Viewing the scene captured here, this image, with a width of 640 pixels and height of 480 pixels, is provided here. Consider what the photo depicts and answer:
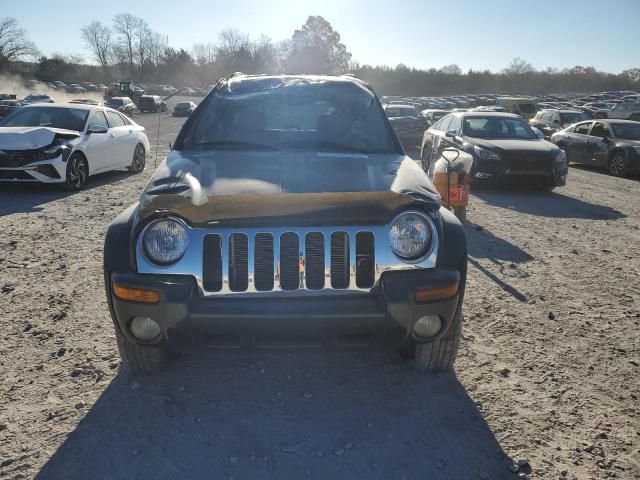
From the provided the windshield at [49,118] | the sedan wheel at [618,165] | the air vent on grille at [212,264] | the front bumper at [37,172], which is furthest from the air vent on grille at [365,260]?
the sedan wheel at [618,165]

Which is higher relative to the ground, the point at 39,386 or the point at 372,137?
the point at 372,137

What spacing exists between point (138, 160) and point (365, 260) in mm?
9904

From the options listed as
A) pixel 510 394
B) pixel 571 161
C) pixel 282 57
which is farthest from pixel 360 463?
pixel 282 57

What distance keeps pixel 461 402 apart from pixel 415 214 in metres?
1.14

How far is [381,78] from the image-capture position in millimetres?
84312

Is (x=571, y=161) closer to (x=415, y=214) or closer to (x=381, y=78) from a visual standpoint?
(x=415, y=214)

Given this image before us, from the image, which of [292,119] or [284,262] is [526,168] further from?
[284,262]

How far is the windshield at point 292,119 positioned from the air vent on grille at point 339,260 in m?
1.07

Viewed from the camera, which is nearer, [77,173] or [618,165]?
[77,173]

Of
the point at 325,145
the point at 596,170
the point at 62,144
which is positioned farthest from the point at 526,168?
the point at 62,144

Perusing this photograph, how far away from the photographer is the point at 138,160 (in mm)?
10992

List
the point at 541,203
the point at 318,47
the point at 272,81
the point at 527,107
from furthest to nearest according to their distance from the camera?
1. the point at 318,47
2. the point at 527,107
3. the point at 541,203
4. the point at 272,81

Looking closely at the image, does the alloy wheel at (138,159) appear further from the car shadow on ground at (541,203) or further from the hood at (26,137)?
the car shadow on ground at (541,203)

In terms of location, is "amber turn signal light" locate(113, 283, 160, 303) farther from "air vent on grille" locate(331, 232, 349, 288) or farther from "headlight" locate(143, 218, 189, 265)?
"air vent on grille" locate(331, 232, 349, 288)
